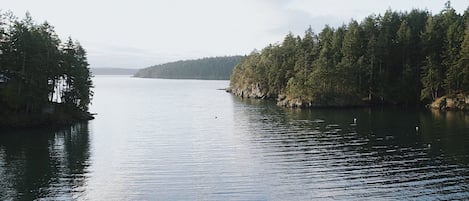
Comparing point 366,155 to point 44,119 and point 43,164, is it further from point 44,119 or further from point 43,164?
point 44,119

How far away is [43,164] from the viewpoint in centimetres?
4316

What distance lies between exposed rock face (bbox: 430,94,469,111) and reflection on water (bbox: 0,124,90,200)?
2894 inches

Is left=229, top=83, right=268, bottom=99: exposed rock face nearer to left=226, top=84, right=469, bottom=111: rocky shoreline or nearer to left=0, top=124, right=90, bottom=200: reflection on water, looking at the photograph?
left=226, top=84, right=469, bottom=111: rocky shoreline

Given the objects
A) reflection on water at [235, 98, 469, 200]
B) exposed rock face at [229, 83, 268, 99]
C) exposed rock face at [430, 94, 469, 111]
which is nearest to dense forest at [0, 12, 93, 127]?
reflection on water at [235, 98, 469, 200]

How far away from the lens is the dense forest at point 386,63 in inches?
4038

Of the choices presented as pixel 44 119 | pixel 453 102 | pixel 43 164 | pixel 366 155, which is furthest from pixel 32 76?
pixel 453 102

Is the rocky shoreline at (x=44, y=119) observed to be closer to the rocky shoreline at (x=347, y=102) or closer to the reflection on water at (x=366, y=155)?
the reflection on water at (x=366, y=155)

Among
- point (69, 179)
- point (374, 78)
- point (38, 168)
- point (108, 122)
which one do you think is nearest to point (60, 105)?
point (108, 122)

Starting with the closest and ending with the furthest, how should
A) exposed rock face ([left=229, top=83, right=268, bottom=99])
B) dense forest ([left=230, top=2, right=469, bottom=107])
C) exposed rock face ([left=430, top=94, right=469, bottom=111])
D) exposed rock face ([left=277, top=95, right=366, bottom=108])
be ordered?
exposed rock face ([left=430, top=94, right=469, bottom=111]) → dense forest ([left=230, top=2, right=469, bottom=107]) → exposed rock face ([left=277, top=95, right=366, bottom=108]) → exposed rock face ([left=229, top=83, right=268, bottom=99])

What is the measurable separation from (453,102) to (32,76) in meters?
82.5

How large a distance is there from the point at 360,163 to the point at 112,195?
22.6 m

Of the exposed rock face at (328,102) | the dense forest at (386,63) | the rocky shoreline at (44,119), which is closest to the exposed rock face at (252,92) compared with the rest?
the dense forest at (386,63)

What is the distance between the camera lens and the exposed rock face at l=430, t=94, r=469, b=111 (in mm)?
95856

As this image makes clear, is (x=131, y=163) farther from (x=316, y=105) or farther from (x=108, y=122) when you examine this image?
(x=316, y=105)
